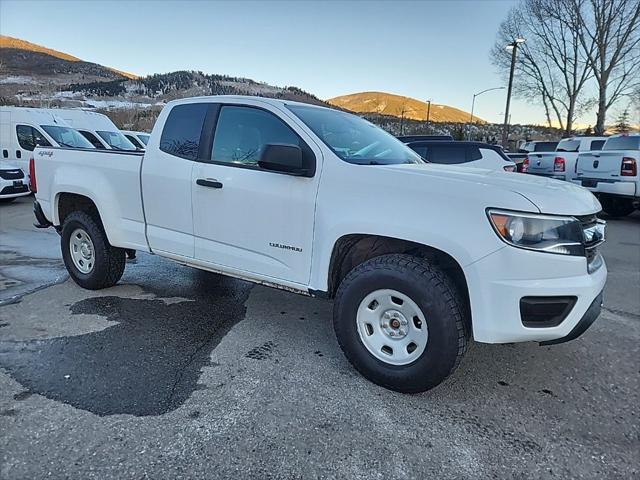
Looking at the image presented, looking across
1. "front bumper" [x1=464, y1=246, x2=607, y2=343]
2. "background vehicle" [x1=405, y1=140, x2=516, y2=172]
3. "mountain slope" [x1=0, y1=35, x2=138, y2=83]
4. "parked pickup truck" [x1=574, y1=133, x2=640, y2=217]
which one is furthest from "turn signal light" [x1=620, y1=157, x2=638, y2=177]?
"mountain slope" [x1=0, y1=35, x2=138, y2=83]

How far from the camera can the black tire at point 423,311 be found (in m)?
2.64

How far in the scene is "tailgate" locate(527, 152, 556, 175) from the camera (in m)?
13.3

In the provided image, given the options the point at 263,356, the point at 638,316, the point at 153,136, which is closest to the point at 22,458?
the point at 263,356

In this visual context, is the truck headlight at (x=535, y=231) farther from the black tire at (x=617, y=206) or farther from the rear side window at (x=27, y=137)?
the rear side window at (x=27, y=137)

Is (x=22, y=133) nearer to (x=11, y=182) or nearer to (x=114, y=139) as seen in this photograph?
(x=11, y=182)

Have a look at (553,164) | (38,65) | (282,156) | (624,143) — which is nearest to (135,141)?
(553,164)

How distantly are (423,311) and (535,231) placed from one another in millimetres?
785

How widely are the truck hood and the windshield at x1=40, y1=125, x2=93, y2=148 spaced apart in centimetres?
1266

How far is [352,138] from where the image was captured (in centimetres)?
358

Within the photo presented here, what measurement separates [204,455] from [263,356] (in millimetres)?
1154

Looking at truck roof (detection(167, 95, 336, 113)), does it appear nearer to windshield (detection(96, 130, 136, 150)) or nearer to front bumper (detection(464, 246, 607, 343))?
front bumper (detection(464, 246, 607, 343))

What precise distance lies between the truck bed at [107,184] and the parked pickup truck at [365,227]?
0.02 metres

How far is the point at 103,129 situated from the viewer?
1605 cm

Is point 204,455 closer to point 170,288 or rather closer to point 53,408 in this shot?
point 53,408
